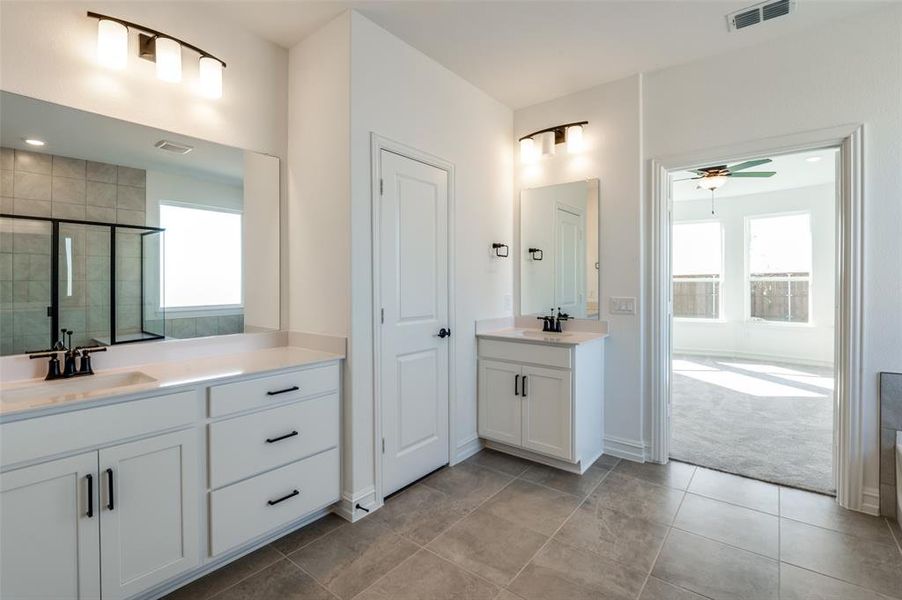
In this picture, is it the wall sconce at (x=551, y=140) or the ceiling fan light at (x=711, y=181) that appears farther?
the ceiling fan light at (x=711, y=181)

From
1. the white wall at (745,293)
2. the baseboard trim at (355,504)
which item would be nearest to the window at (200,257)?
the baseboard trim at (355,504)

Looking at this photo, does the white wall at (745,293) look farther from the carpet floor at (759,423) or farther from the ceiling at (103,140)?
the ceiling at (103,140)

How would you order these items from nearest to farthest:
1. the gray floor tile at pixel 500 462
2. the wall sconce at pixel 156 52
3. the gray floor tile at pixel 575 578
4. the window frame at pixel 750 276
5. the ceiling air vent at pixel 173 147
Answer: the gray floor tile at pixel 575 578, the wall sconce at pixel 156 52, the ceiling air vent at pixel 173 147, the gray floor tile at pixel 500 462, the window frame at pixel 750 276

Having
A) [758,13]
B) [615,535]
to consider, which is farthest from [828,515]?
[758,13]

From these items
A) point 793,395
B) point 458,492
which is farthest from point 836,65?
point 793,395

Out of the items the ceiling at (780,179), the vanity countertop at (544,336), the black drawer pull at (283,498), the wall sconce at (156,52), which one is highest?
the ceiling at (780,179)

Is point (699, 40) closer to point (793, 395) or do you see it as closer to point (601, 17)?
point (601, 17)

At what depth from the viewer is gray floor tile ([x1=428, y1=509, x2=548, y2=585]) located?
1875 mm

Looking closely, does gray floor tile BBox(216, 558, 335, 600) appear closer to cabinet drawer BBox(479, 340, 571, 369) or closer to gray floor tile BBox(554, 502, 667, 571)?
gray floor tile BBox(554, 502, 667, 571)

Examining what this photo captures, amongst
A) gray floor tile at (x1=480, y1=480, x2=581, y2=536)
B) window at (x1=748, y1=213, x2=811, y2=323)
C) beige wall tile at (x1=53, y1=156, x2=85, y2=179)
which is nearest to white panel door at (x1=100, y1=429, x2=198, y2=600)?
beige wall tile at (x1=53, y1=156, x2=85, y2=179)

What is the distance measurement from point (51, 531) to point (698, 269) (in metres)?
8.50

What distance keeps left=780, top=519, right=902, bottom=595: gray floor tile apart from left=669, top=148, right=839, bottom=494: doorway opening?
1.37 meters

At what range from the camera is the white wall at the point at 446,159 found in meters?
2.29

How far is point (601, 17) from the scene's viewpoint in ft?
7.67
